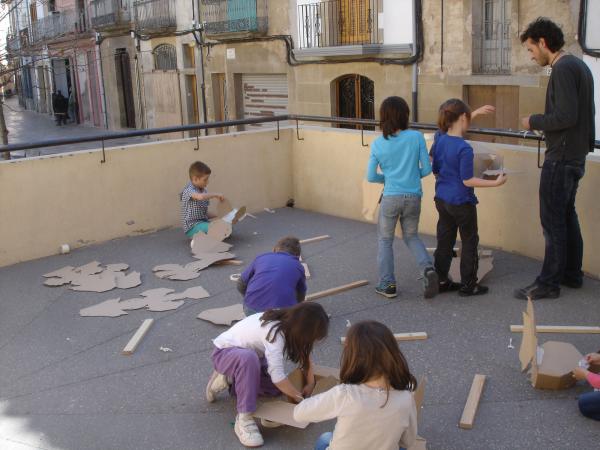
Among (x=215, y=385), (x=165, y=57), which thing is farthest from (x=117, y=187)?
(x=165, y=57)

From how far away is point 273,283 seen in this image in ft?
14.1

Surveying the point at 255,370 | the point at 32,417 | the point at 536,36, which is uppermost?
the point at 536,36

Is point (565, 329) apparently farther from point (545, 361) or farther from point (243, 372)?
point (243, 372)

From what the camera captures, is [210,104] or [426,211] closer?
[426,211]

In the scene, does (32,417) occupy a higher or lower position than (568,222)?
lower

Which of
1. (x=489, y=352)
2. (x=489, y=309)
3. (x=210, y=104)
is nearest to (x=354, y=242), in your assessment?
(x=489, y=309)

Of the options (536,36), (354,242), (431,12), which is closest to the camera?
(536,36)

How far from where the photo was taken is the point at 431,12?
14609 millimetres

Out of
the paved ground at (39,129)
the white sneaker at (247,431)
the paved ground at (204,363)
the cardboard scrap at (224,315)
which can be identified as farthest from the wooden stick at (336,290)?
the paved ground at (39,129)

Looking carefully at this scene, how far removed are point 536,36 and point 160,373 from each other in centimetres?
353

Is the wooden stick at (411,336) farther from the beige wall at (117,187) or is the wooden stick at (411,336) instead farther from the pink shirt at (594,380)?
the beige wall at (117,187)

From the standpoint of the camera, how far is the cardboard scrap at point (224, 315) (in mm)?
5523

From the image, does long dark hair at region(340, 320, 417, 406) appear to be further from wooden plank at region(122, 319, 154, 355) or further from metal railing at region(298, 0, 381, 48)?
metal railing at region(298, 0, 381, 48)

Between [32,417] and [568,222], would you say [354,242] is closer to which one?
[568,222]
